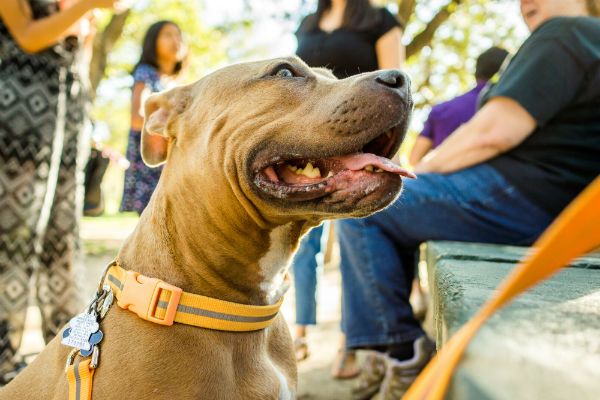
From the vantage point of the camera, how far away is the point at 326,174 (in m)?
1.88

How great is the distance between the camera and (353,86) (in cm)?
181

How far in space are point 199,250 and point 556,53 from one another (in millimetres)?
2088

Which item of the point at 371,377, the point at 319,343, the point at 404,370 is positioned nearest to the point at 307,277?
the point at 319,343

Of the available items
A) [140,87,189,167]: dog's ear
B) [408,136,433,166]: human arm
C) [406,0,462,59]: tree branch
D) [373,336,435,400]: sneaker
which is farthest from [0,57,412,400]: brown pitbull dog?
[406,0,462,59]: tree branch

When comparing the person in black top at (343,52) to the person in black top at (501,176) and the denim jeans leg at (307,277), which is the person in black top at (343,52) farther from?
the person in black top at (501,176)

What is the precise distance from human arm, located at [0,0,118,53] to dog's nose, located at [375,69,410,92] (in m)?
2.05

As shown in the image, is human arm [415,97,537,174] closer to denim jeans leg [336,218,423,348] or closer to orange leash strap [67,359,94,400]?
denim jeans leg [336,218,423,348]

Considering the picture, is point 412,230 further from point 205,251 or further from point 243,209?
point 205,251

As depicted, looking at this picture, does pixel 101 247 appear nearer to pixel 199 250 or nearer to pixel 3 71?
pixel 3 71

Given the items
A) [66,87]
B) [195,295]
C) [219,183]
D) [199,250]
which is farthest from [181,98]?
[66,87]

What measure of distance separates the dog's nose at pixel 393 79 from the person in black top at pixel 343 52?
1.97m

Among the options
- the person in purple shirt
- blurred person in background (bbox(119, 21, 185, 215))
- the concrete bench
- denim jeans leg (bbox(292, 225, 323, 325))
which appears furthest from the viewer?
the person in purple shirt

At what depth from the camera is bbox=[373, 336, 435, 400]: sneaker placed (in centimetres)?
259

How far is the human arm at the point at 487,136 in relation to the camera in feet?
7.99
